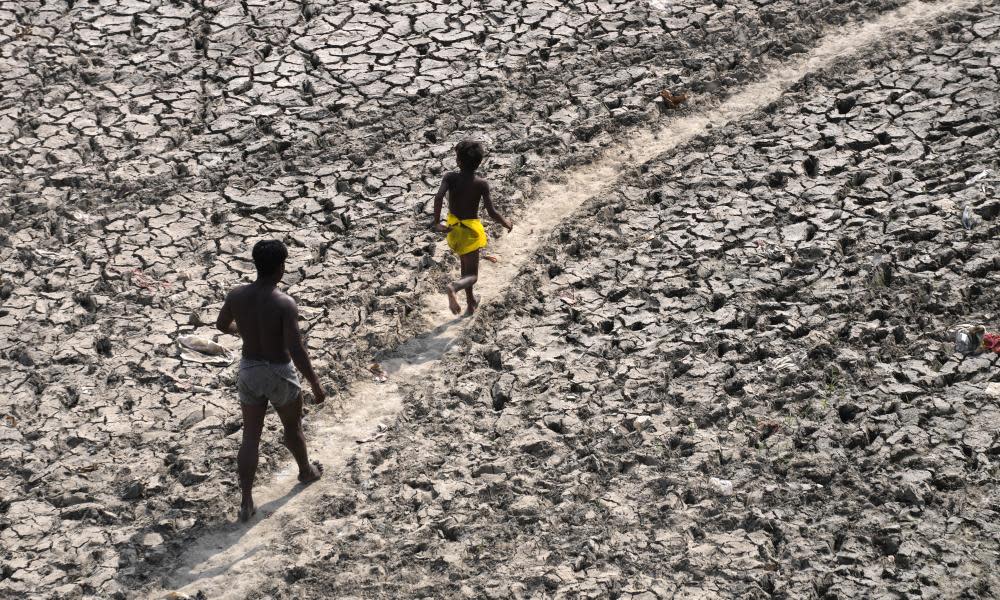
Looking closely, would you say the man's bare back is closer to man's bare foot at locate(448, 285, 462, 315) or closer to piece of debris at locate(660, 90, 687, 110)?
man's bare foot at locate(448, 285, 462, 315)

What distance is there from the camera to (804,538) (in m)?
6.29

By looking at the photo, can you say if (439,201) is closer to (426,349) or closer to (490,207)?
(490,207)

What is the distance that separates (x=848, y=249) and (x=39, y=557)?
5698 millimetres

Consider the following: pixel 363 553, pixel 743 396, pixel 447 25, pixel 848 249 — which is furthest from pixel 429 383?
pixel 447 25

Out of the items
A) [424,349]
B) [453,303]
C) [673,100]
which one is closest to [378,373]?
[424,349]

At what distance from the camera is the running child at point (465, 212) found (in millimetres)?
7891

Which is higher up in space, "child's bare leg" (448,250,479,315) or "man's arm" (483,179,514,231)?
"man's arm" (483,179,514,231)

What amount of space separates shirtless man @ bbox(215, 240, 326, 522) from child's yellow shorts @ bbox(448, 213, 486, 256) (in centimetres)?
179

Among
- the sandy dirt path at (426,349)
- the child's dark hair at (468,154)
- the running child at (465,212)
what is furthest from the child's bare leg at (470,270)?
the child's dark hair at (468,154)

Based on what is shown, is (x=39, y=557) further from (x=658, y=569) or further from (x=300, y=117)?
(x=300, y=117)

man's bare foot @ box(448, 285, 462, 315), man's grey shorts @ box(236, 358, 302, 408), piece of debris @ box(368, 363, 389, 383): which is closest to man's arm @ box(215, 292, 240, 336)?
man's grey shorts @ box(236, 358, 302, 408)

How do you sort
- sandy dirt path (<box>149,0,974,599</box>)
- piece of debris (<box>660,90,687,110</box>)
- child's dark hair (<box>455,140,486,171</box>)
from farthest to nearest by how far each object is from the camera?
piece of debris (<box>660,90,687,110</box>)
child's dark hair (<box>455,140,486,171</box>)
sandy dirt path (<box>149,0,974,599</box>)

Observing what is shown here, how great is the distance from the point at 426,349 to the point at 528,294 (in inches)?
34.4

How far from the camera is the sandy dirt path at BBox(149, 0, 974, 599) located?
6.47 m
